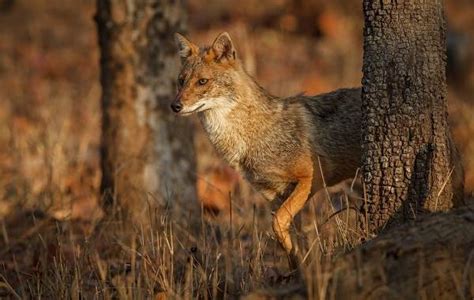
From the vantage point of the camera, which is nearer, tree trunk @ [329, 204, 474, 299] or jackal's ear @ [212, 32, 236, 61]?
tree trunk @ [329, 204, 474, 299]

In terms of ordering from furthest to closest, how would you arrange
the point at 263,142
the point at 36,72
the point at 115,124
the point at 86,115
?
the point at 36,72 < the point at 86,115 < the point at 115,124 < the point at 263,142

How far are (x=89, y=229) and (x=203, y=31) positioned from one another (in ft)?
42.3

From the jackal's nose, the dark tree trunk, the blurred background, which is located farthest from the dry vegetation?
the jackal's nose

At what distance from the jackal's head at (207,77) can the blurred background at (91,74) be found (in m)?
1.41

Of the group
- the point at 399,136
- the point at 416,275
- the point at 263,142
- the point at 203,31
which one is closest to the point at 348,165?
the point at 263,142

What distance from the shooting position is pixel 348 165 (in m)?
6.73

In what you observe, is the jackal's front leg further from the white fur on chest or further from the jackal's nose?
the jackal's nose

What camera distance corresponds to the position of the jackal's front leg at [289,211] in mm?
6246

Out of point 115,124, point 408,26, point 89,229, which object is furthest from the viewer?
point 115,124

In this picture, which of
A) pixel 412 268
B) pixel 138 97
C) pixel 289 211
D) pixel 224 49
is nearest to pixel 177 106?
pixel 224 49

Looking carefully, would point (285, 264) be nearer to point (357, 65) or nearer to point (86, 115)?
point (86, 115)

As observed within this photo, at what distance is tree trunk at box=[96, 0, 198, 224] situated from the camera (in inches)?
319

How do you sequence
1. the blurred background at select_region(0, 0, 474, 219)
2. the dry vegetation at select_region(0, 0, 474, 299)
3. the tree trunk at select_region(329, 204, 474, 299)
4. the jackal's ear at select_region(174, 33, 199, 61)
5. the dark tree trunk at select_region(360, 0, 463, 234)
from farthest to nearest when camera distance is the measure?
the blurred background at select_region(0, 0, 474, 219), the jackal's ear at select_region(174, 33, 199, 61), the dry vegetation at select_region(0, 0, 474, 299), the dark tree trunk at select_region(360, 0, 463, 234), the tree trunk at select_region(329, 204, 474, 299)

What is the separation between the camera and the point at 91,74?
17.2 meters
